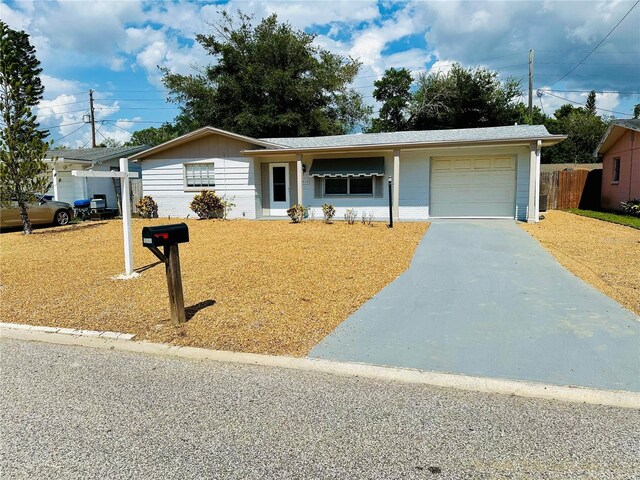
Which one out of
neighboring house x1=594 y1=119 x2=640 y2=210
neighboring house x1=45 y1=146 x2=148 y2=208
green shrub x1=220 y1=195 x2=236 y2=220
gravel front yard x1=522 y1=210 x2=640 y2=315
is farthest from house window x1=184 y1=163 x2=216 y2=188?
neighboring house x1=594 y1=119 x2=640 y2=210

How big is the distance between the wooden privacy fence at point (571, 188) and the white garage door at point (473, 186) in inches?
267

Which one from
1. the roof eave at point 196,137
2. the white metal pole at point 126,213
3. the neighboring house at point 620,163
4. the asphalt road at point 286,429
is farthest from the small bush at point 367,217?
the asphalt road at point 286,429

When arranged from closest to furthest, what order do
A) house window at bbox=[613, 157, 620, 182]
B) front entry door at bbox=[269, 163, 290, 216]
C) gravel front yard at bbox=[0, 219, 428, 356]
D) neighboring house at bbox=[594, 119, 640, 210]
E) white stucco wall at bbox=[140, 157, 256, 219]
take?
gravel front yard at bbox=[0, 219, 428, 356] < white stucco wall at bbox=[140, 157, 256, 219] < front entry door at bbox=[269, 163, 290, 216] < neighboring house at bbox=[594, 119, 640, 210] < house window at bbox=[613, 157, 620, 182]

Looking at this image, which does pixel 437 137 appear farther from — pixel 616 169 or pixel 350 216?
pixel 616 169

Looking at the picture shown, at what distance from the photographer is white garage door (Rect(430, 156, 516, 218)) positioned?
1588cm

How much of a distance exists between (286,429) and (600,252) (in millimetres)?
8984

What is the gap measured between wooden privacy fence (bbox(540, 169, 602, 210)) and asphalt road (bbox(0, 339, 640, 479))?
67.8 ft

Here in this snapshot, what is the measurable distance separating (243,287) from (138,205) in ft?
44.8

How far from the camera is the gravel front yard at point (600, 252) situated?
669 cm

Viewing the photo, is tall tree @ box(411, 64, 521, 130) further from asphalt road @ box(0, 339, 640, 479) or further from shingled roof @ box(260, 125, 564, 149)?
asphalt road @ box(0, 339, 640, 479)

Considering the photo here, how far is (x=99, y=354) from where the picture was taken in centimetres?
459

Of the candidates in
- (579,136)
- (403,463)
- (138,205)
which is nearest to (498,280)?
(403,463)

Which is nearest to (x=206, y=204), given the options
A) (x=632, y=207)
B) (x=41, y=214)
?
(x=41, y=214)

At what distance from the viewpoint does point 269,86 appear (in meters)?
27.6
